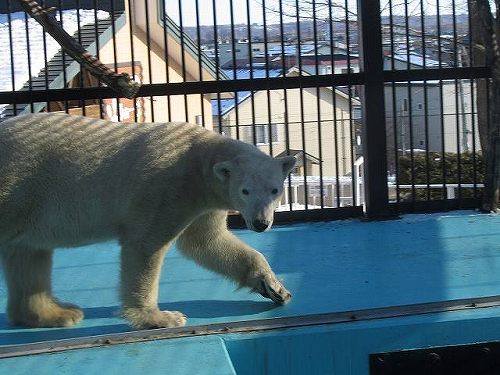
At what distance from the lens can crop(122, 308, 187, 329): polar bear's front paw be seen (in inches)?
150

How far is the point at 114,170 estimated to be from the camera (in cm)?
408

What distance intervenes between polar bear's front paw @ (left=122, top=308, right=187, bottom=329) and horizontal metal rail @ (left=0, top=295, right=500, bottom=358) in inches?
5.2

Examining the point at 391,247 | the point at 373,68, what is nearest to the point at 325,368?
the point at 391,247

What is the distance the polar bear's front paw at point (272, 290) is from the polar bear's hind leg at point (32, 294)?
0.89m

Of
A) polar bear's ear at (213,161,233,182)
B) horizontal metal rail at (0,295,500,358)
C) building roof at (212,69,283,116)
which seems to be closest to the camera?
horizontal metal rail at (0,295,500,358)

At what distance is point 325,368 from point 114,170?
136 cm

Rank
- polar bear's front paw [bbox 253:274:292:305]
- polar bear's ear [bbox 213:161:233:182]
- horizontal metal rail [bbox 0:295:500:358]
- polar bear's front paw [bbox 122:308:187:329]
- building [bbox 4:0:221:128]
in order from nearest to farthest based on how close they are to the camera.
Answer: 1. horizontal metal rail [bbox 0:295:500:358]
2. polar bear's front paw [bbox 122:308:187:329]
3. polar bear's ear [bbox 213:161:233:182]
4. polar bear's front paw [bbox 253:274:292:305]
5. building [bbox 4:0:221:128]

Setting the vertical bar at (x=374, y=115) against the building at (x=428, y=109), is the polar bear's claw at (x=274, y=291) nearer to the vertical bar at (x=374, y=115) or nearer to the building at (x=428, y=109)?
the vertical bar at (x=374, y=115)

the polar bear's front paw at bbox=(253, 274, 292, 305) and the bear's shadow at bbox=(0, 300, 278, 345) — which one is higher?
the polar bear's front paw at bbox=(253, 274, 292, 305)

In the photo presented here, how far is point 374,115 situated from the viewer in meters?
6.25

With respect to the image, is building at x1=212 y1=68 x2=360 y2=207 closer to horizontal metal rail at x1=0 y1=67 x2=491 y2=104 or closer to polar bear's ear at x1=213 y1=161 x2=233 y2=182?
horizontal metal rail at x1=0 y1=67 x2=491 y2=104

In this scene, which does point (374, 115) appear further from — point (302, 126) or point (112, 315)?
point (112, 315)

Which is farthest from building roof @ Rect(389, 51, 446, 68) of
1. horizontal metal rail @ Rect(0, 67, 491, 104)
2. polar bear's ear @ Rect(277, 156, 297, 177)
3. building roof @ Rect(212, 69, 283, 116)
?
polar bear's ear @ Rect(277, 156, 297, 177)

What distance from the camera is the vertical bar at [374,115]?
6.17 metres
